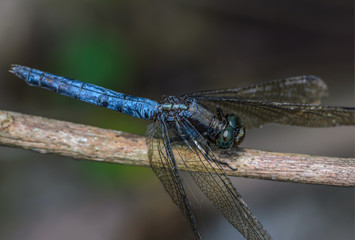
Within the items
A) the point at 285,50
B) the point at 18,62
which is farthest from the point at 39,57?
the point at 285,50

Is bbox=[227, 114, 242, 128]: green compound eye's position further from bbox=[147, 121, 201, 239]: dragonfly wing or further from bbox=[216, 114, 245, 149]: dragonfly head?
bbox=[147, 121, 201, 239]: dragonfly wing

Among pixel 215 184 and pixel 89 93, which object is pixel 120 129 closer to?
pixel 89 93

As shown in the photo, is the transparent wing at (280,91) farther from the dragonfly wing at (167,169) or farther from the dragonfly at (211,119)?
the dragonfly wing at (167,169)

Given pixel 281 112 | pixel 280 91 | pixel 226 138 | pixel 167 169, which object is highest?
pixel 280 91

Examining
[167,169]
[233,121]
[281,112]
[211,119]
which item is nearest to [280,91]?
[281,112]

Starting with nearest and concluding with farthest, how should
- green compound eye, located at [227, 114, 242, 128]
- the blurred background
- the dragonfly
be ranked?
the dragonfly < green compound eye, located at [227, 114, 242, 128] < the blurred background

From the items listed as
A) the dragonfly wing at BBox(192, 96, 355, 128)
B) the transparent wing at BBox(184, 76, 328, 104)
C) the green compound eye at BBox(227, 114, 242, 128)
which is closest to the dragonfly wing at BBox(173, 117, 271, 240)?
the green compound eye at BBox(227, 114, 242, 128)
